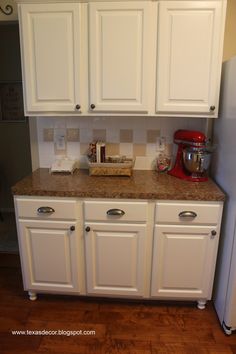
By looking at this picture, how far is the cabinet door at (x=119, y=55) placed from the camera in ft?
5.23

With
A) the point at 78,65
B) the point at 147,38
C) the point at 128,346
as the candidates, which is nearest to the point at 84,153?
the point at 78,65

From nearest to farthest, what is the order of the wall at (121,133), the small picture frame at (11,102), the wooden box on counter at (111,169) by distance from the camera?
1. the wooden box on counter at (111,169)
2. the wall at (121,133)
3. the small picture frame at (11,102)

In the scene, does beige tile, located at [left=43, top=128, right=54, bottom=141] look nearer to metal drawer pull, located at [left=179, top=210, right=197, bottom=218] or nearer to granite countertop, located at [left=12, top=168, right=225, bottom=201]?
granite countertop, located at [left=12, top=168, right=225, bottom=201]

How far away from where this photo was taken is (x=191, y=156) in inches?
69.9

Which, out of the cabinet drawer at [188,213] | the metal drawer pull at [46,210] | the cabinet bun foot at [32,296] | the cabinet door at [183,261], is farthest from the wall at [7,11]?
the cabinet bun foot at [32,296]

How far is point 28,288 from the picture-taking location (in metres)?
→ 1.87

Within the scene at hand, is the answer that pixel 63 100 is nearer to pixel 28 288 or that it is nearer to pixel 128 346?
pixel 28 288

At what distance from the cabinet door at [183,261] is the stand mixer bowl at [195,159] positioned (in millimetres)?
410

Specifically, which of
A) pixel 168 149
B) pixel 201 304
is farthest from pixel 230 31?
pixel 201 304

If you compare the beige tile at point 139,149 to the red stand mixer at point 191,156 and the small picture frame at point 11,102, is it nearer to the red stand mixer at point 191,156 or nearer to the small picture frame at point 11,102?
the red stand mixer at point 191,156

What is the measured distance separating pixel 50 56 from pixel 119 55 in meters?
0.45

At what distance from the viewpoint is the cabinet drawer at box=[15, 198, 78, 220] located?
166cm

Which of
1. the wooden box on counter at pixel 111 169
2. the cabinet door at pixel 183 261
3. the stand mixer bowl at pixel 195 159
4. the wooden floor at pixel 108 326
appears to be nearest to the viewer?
the wooden floor at pixel 108 326

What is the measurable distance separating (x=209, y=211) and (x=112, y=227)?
616mm
